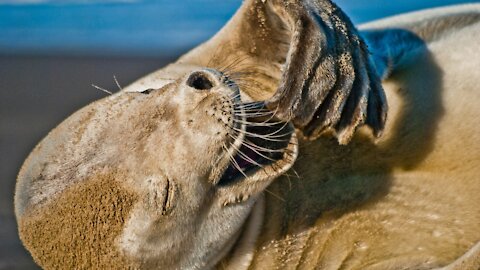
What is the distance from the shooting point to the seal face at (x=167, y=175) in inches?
147

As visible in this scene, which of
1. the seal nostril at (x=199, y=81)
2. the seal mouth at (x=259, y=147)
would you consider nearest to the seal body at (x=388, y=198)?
the seal mouth at (x=259, y=147)

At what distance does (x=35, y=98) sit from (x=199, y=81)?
291 inches

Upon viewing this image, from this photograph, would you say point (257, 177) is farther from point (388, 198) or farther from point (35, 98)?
point (35, 98)

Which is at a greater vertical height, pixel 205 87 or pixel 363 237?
pixel 205 87

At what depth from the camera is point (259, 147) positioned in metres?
3.82

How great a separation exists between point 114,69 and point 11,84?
1233 mm

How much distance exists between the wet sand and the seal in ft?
9.05

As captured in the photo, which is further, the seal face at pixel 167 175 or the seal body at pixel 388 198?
the seal body at pixel 388 198

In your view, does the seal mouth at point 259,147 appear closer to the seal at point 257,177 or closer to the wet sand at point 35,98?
the seal at point 257,177

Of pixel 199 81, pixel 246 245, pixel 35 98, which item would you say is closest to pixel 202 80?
pixel 199 81

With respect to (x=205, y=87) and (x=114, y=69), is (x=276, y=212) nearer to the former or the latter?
(x=205, y=87)

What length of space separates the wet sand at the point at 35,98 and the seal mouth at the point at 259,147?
119 inches

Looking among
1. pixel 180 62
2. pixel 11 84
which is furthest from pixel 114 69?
pixel 180 62

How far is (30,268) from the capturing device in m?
6.30
